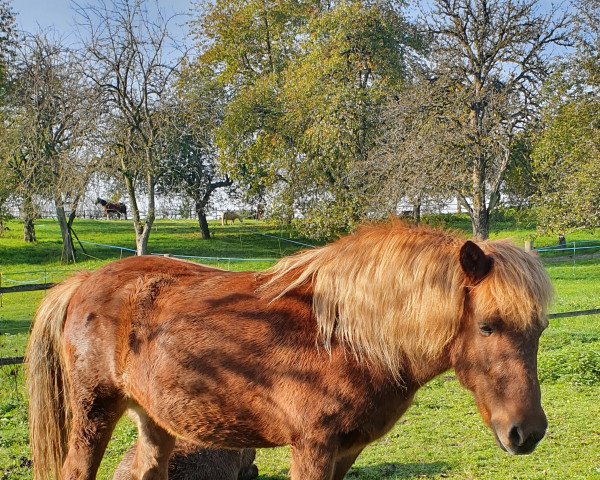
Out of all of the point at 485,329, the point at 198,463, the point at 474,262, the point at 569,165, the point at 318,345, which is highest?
the point at 569,165

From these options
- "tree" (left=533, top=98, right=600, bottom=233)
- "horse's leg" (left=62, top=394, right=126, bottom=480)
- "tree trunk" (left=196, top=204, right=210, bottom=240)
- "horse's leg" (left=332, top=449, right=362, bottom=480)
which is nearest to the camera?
"horse's leg" (left=332, top=449, right=362, bottom=480)

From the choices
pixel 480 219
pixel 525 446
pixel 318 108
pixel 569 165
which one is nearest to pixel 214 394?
pixel 525 446

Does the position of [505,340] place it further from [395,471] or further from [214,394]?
[395,471]

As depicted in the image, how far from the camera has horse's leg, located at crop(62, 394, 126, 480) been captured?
3.58 metres

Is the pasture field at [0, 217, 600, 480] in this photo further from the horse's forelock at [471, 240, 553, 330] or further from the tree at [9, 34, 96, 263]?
the tree at [9, 34, 96, 263]

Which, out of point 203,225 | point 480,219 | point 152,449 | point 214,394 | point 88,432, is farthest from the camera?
point 203,225

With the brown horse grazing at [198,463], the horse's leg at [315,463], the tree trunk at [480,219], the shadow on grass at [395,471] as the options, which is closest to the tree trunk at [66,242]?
the tree trunk at [480,219]

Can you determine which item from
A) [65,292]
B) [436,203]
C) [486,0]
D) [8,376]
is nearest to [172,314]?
[65,292]

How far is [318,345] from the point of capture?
2984 mm

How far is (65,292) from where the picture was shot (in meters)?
4.02

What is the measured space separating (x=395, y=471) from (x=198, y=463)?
1619 millimetres

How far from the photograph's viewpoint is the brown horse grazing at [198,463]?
458cm

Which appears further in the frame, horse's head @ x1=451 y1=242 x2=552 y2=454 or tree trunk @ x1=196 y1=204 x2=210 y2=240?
tree trunk @ x1=196 y1=204 x2=210 y2=240

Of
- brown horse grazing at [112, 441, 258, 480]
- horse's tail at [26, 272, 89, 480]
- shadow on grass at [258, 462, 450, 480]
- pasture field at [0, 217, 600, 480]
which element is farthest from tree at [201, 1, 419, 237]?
horse's tail at [26, 272, 89, 480]
